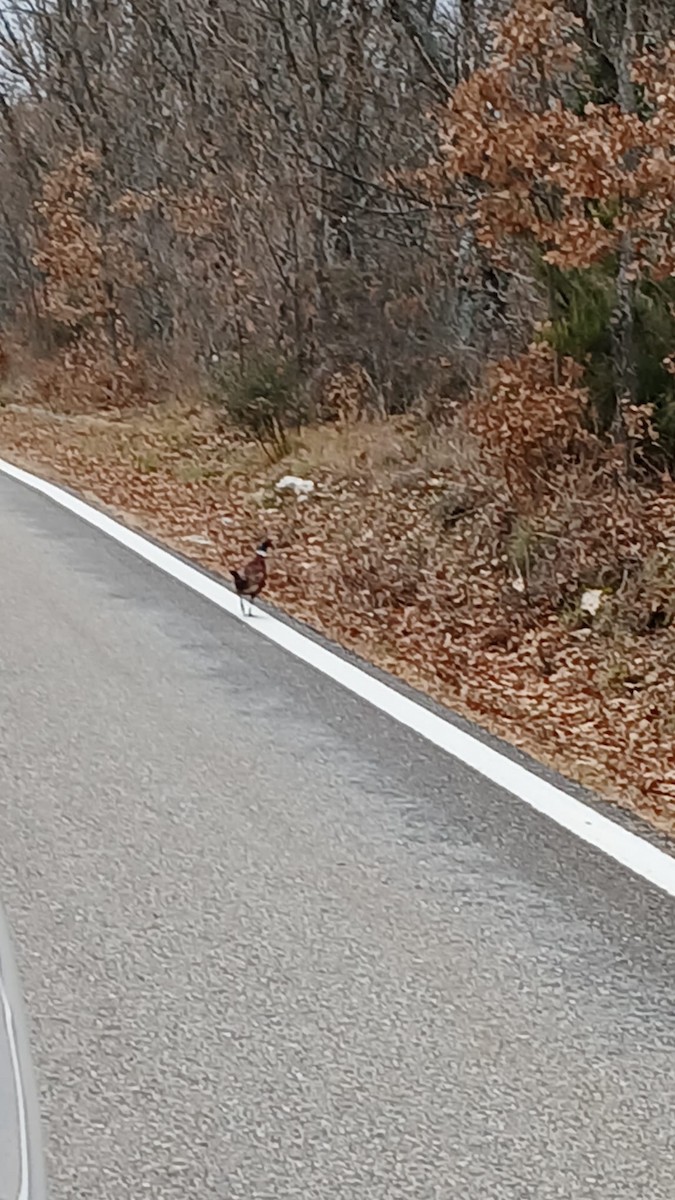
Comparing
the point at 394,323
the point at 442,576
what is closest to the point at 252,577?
the point at 442,576

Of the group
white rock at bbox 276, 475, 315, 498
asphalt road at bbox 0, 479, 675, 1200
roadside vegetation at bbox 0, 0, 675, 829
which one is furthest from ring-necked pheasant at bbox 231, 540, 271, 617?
white rock at bbox 276, 475, 315, 498

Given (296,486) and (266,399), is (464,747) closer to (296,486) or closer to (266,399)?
(296,486)

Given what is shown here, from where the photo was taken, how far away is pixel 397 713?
725 centimetres

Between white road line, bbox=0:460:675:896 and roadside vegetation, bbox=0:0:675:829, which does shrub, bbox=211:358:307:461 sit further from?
white road line, bbox=0:460:675:896

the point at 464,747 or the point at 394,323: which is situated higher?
the point at 394,323

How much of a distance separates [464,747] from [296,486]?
322 inches

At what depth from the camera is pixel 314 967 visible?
14.5 feet

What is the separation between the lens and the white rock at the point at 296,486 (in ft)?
47.6

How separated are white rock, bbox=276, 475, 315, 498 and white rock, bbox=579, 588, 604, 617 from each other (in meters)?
5.14

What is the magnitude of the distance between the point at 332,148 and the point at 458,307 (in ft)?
10.8

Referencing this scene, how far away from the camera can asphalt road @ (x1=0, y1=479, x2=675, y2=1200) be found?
3.46 meters

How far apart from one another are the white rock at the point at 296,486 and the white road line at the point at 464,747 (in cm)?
342

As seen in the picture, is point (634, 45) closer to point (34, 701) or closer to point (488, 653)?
point (488, 653)

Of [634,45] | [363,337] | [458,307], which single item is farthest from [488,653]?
[363,337]
